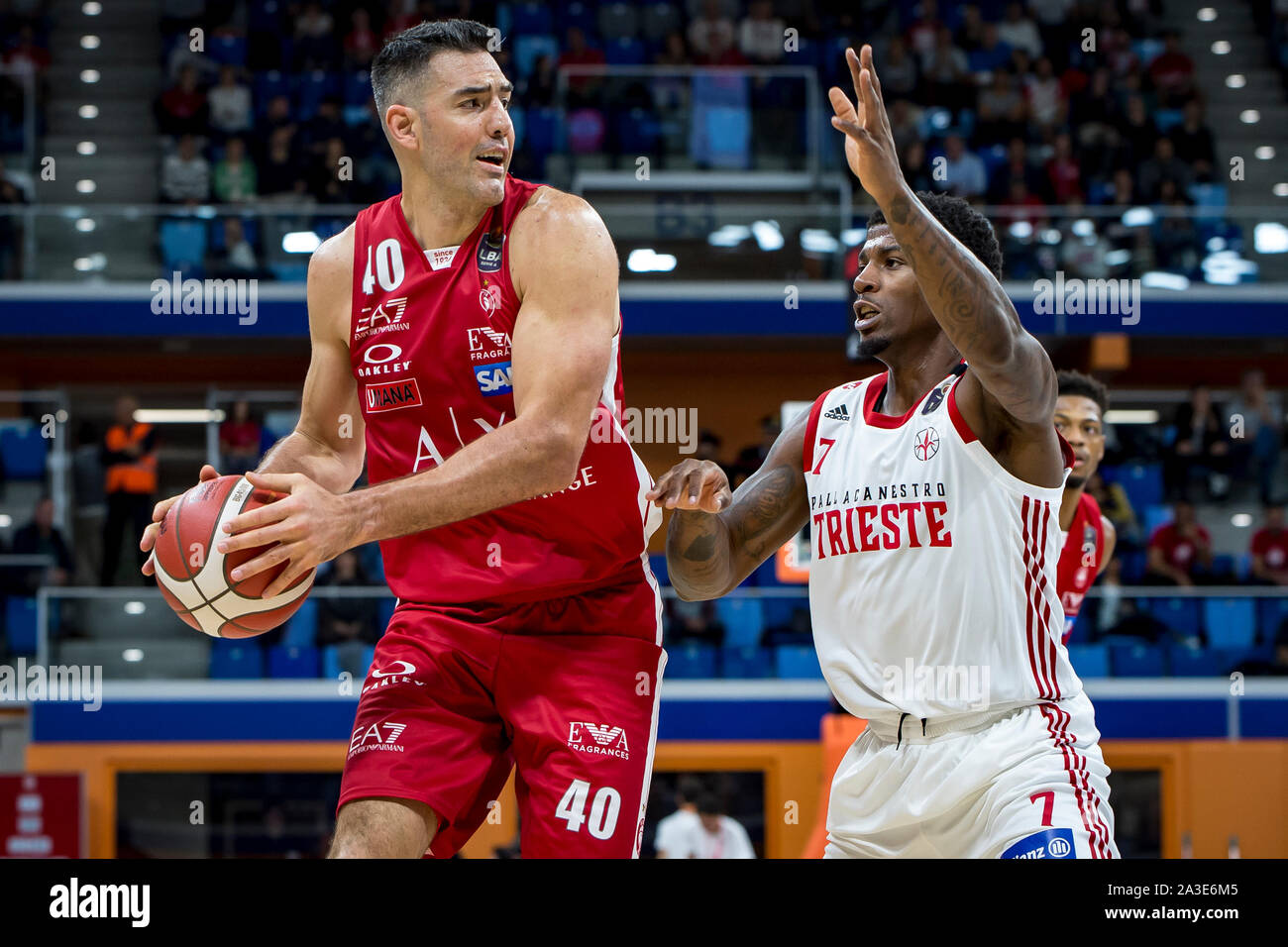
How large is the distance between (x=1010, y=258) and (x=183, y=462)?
690 centimetres

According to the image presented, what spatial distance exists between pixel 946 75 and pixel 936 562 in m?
11.2

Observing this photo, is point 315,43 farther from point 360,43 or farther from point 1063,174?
point 1063,174

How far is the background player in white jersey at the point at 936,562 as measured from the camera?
306cm

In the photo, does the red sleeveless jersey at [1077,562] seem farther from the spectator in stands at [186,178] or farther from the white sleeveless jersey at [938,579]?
the spectator in stands at [186,178]

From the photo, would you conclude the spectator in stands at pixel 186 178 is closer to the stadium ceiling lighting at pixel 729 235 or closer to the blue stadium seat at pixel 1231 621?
the stadium ceiling lighting at pixel 729 235

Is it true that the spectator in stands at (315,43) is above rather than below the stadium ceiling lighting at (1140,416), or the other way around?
above

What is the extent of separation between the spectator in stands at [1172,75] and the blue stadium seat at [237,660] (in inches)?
375

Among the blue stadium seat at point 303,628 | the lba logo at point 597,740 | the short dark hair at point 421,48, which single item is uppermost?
the short dark hair at point 421,48

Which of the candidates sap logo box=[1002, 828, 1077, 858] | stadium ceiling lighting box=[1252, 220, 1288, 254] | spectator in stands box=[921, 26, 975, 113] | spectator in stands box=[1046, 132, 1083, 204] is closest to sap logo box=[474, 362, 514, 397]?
sap logo box=[1002, 828, 1077, 858]

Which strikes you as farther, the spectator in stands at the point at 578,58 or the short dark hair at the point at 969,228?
the spectator in stands at the point at 578,58

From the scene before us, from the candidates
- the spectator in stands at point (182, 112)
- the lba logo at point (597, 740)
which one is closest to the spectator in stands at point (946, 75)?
the spectator in stands at point (182, 112)

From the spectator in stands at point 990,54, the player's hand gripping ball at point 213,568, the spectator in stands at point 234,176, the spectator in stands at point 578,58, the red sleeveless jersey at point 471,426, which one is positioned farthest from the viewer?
the spectator in stands at point 990,54

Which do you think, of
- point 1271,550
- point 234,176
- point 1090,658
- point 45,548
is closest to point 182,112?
point 234,176

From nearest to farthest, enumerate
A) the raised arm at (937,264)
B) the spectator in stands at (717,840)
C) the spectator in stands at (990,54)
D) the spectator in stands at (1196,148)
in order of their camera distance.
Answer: the raised arm at (937,264) < the spectator in stands at (717,840) < the spectator in stands at (1196,148) < the spectator in stands at (990,54)
